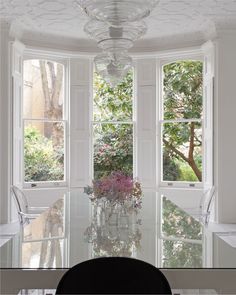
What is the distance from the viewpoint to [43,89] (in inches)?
299

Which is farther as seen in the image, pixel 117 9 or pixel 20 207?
pixel 20 207

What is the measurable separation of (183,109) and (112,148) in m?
1.42

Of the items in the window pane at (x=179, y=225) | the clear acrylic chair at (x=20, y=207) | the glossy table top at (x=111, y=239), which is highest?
the glossy table top at (x=111, y=239)

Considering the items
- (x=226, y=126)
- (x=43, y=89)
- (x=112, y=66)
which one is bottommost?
(x=226, y=126)

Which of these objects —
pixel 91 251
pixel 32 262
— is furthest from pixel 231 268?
pixel 32 262

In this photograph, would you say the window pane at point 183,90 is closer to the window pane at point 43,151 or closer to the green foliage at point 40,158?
the window pane at point 43,151

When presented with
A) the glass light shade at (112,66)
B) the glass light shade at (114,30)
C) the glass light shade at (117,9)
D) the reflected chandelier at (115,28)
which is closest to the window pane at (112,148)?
the reflected chandelier at (115,28)

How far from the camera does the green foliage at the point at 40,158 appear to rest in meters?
7.51

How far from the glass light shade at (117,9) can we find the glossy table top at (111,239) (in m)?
1.18

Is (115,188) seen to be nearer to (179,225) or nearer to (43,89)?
(179,225)

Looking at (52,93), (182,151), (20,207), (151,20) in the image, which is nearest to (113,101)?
(52,93)

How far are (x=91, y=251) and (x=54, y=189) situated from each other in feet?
19.0

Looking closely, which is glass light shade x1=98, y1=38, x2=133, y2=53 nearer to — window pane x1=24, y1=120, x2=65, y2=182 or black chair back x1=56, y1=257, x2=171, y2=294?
black chair back x1=56, y1=257, x2=171, y2=294

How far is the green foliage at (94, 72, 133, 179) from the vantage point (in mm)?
7777
